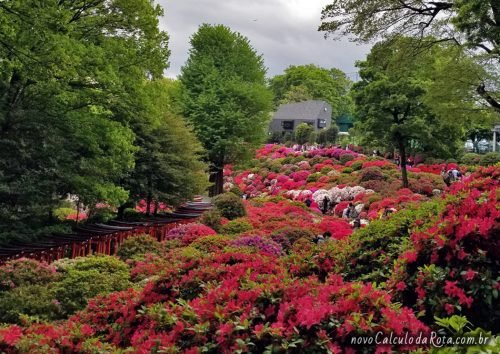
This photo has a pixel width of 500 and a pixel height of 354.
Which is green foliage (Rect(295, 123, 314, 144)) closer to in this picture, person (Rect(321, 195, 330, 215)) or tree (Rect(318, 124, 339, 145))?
tree (Rect(318, 124, 339, 145))

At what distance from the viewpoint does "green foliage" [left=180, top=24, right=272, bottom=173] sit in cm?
2844

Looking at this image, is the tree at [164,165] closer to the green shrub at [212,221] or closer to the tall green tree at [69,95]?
the tall green tree at [69,95]

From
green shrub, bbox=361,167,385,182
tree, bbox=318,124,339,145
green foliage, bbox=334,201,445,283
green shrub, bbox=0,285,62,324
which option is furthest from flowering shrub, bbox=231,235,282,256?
tree, bbox=318,124,339,145

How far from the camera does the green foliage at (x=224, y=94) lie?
1120 inches

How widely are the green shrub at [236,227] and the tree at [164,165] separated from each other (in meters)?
3.93

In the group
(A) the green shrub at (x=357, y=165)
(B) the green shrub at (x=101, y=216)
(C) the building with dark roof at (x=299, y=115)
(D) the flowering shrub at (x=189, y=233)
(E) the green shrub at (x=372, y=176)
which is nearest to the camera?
(D) the flowering shrub at (x=189, y=233)

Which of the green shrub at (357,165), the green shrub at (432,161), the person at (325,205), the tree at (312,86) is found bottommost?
the person at (325,205)

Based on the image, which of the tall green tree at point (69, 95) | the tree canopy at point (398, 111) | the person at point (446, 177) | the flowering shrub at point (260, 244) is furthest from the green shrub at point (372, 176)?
the flowering shrub at point (260, 244)

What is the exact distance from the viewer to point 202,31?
2975 cm

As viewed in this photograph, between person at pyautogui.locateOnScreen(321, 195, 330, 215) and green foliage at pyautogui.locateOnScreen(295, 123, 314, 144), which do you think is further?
green foliage at pyautogui.locateOnScreen(295, 123, 314, 144)

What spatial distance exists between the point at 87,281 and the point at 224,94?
22.0m

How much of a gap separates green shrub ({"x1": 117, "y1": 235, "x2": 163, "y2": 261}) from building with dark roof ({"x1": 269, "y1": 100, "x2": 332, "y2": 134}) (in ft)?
200

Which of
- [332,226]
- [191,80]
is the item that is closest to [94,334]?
[332,226]

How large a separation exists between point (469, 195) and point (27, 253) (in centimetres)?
957
